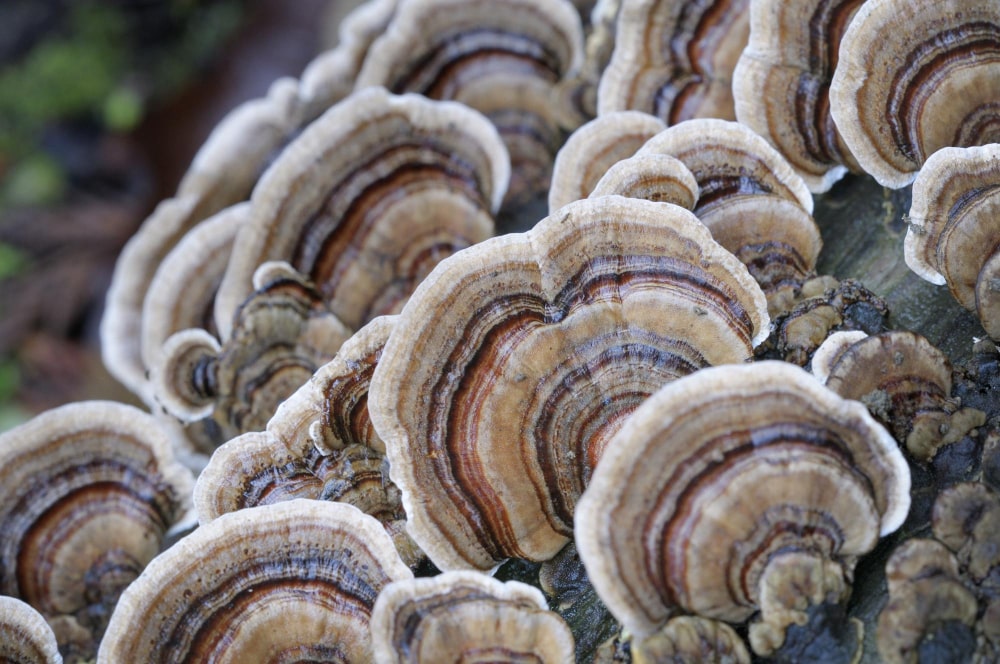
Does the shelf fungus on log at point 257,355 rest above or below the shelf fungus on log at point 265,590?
above

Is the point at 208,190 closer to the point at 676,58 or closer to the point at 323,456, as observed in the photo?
the point at 323,456

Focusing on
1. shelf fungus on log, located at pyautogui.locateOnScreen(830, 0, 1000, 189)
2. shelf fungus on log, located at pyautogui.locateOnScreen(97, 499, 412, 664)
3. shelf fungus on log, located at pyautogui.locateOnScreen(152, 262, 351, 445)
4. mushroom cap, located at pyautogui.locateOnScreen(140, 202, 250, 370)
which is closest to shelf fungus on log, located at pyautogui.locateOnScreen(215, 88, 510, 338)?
shelf fungus on log, located at pyautogui.locateOnScreen(152, 262, 351, 445)

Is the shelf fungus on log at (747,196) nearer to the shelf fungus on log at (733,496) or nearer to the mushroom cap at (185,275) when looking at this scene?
the shelf fungus on log at (733,496)

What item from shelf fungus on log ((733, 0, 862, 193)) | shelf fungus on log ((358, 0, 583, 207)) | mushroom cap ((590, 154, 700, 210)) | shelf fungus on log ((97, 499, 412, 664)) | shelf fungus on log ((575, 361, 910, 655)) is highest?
shelf fungus on log ((358, 0, 583, 207))

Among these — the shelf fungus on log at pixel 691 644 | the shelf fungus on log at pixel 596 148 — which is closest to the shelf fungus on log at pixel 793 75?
the shelf fungus on log at pixel 596 148

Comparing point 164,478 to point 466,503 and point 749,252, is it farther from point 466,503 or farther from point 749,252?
point 749,252

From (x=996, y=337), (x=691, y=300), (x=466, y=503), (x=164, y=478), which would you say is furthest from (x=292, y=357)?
(x=996, y=337)

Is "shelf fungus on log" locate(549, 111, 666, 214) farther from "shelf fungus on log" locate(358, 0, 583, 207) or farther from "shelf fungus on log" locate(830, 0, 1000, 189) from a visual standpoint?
"shelf fungus on log" locate(358, 0, 583, 207)

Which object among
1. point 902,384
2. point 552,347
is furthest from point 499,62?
point 902,384
